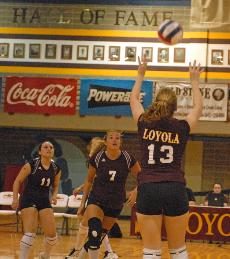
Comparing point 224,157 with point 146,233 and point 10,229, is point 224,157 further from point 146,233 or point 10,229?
point 146,233

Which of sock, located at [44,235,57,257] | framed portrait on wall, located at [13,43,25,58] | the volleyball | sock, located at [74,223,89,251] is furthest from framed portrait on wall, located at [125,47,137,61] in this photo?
the volleyball

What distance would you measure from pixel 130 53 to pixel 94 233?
12363 mm

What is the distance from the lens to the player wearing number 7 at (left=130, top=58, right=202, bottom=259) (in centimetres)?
512

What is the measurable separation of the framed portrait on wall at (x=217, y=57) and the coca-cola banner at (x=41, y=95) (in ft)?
14.4

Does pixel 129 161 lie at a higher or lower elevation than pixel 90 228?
higher

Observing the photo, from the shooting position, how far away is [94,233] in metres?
7.43

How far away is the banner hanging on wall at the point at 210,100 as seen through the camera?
1812 centimetres

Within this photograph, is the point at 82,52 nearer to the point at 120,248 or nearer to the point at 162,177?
the point at 120,248

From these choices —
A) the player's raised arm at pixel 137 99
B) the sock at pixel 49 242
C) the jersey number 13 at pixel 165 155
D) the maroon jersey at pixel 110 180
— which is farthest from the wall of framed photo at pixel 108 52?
the jersey number 13 at pixel 165 155

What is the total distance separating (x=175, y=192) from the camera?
514 cm

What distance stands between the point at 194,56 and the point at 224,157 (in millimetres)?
3575

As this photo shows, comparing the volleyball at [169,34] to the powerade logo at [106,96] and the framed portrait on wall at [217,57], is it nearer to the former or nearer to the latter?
the powerade logo at [106,96]

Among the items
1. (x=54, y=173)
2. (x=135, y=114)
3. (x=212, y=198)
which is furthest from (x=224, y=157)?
(x=135, y=114)

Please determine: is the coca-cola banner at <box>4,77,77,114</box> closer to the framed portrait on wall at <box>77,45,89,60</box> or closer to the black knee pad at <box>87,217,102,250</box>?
the framed portrait on wall at <box>77,45,89,60</box>
